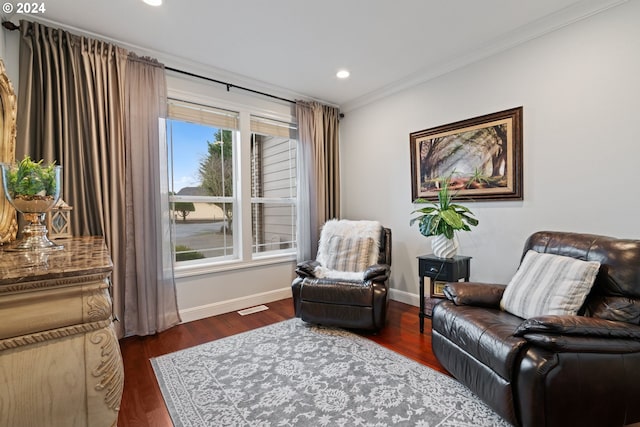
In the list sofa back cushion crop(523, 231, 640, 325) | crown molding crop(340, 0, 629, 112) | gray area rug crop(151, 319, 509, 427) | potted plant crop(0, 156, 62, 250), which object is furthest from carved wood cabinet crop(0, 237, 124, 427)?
crown molding crop(340, 0, 629, 112)

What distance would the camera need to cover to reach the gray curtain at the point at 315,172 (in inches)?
150

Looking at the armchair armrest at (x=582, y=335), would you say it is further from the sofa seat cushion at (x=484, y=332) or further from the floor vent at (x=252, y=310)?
the floor vent at (x=252, y=310)

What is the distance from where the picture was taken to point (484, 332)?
5.45 ft

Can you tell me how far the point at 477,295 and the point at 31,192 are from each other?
267 centimetres

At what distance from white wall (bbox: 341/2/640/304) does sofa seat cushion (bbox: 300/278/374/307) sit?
111 centimetres

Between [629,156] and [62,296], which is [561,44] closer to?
[629,156]

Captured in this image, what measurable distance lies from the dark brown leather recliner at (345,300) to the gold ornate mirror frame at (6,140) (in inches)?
80.0

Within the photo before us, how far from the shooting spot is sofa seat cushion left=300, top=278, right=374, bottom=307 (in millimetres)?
2607

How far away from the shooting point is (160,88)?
278cm

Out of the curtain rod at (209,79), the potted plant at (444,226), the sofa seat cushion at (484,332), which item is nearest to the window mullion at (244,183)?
the curtain rod at (209,79)

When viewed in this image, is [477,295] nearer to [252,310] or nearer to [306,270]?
[306,270]

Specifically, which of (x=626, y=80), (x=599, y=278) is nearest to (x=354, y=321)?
(x=599, y=278)

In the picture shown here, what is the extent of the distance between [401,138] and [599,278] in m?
2.29

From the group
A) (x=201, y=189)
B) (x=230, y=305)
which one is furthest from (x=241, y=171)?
(x=230, y=305)
